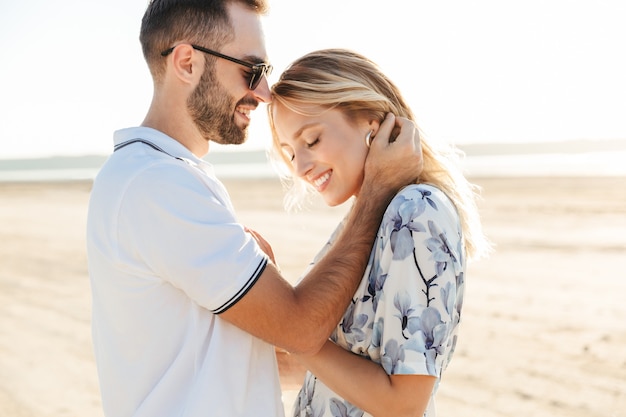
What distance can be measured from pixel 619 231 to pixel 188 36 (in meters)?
14.1

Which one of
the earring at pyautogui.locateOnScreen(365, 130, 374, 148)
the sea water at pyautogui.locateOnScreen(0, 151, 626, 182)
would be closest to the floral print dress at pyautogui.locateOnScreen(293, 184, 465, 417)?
the earring at pyautogui.locateOnScreen(365, 130, 374, 148)

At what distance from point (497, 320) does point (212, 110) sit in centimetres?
613

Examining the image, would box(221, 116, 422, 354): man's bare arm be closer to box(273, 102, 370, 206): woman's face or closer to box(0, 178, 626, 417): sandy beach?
box(273, 102, 370, 206): woman's face

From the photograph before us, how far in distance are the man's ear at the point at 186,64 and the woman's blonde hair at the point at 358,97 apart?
0.35 meters

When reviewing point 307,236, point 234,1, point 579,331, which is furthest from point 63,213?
point 234,1

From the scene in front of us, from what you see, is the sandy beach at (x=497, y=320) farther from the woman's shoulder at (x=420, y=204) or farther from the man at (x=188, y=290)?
the woman's shoulder at (x=420, y=204)

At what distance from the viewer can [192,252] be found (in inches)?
93.3

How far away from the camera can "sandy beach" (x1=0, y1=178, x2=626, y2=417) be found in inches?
244

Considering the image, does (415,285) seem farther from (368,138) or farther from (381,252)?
(368,138)

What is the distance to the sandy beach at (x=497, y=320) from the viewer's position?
244 inches

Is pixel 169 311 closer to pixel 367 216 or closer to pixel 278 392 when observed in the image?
pixel 278 392

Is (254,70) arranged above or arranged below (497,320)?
above

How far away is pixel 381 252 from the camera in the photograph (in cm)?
250

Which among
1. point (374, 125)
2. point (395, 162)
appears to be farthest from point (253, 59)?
point (395, 162)
